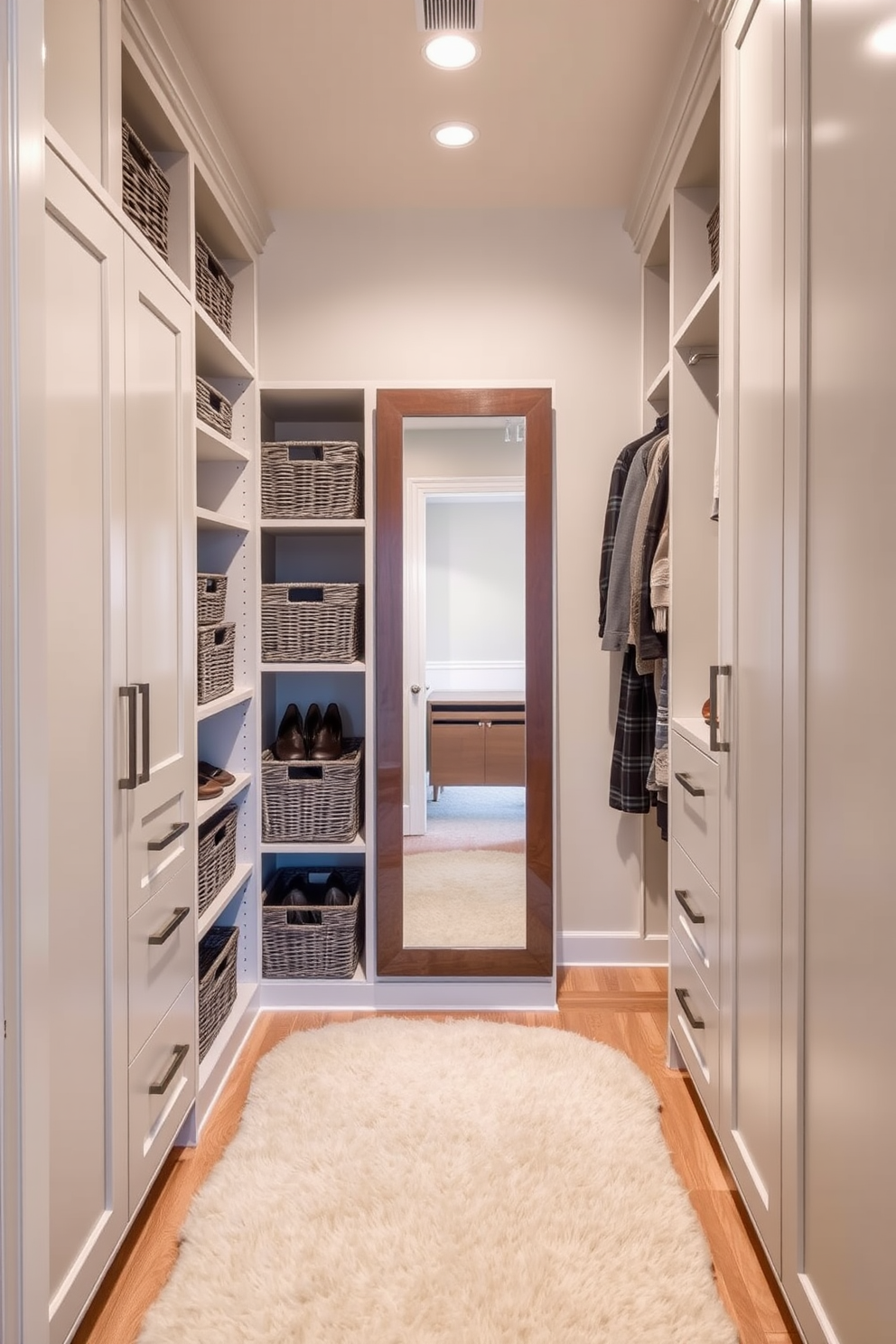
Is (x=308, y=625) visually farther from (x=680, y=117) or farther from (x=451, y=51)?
(x=680, y=117)

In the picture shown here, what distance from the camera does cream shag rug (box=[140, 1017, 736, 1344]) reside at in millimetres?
1470

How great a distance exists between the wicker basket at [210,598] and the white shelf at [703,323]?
4.55 feet

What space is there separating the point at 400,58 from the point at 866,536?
1778mm

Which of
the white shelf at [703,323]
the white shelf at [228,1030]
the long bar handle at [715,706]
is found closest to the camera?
the long bar handle at [715,706]

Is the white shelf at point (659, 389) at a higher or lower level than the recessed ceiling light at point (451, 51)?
lower

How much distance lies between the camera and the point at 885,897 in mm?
1021

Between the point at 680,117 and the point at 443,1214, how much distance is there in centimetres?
257

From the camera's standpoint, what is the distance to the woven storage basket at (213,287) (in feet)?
7.67

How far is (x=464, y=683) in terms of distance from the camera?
2.70m

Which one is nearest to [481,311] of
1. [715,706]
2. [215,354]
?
[215,354]

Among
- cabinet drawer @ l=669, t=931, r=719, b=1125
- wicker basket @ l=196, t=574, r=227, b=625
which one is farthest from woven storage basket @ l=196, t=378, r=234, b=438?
cabinet drawer @ l=669, t=931, r=719, b=1125

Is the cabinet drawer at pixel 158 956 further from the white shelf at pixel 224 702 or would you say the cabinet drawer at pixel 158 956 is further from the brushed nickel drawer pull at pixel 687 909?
the brushed nickel drawer pull at pixel 687 909

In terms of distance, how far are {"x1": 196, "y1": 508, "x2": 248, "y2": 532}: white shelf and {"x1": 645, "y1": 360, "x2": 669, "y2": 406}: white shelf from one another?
51.3 inches

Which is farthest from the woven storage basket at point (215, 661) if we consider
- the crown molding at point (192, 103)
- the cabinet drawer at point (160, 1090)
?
the crown molding at point (192, 103)
